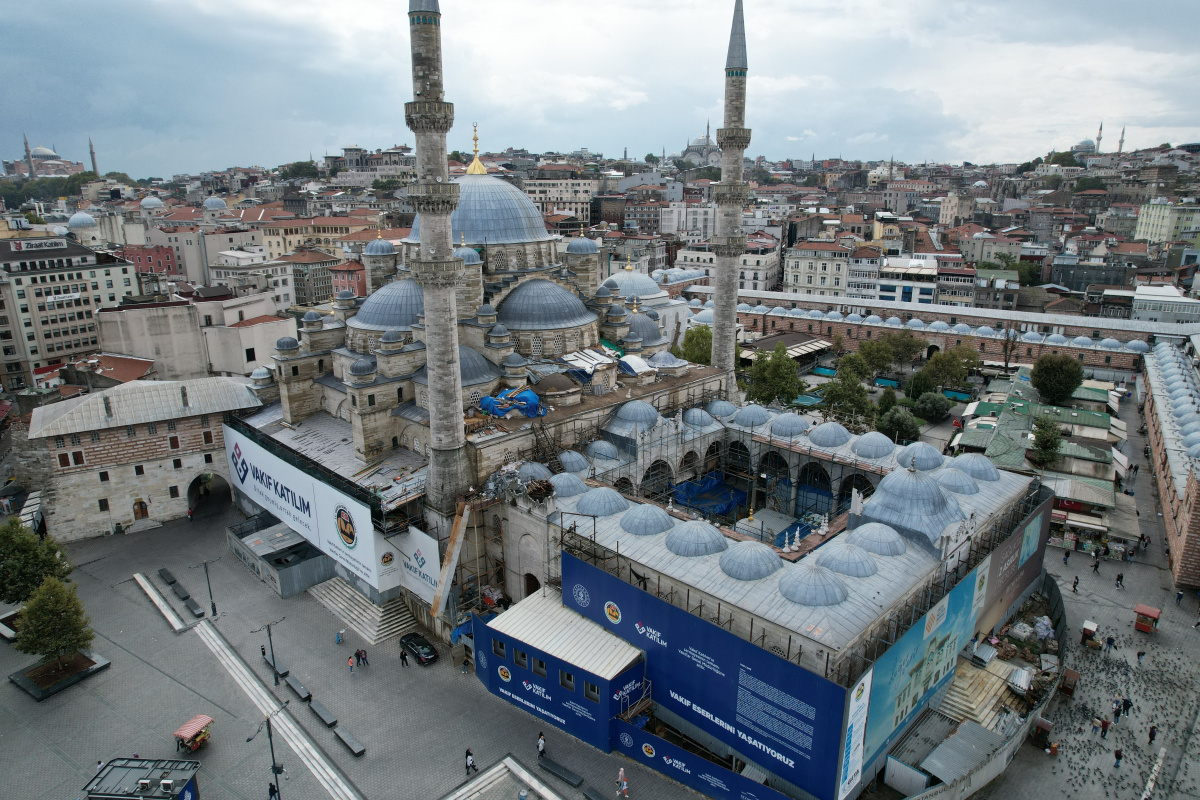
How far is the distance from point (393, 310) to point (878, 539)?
21.3 m

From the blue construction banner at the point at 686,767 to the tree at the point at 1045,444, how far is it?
24.5 metres

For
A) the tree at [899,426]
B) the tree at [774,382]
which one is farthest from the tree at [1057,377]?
the tree at [774,382]

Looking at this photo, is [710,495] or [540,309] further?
[540,309]

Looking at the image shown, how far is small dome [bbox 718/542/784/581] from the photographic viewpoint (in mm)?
18531

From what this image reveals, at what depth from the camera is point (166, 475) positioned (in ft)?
106

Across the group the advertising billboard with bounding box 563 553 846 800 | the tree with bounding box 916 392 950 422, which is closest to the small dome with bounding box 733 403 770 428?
the advertising billboard with bounding box 563 553 846 800

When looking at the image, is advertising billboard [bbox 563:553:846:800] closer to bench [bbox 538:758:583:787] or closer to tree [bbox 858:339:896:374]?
bench [bbox 538:758:583:787]

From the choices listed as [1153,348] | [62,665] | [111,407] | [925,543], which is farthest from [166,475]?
[1153,348]

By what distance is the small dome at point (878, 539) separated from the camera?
1964 cm

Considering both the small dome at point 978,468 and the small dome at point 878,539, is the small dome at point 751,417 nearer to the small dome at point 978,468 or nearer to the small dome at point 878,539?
the small dome at point 978,468

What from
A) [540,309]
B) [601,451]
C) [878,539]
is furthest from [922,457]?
[540,309]

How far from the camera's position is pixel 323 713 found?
20391 mm

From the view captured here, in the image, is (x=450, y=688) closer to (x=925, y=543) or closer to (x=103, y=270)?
(x=925, y=543)

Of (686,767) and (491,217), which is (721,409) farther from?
(686,767)
